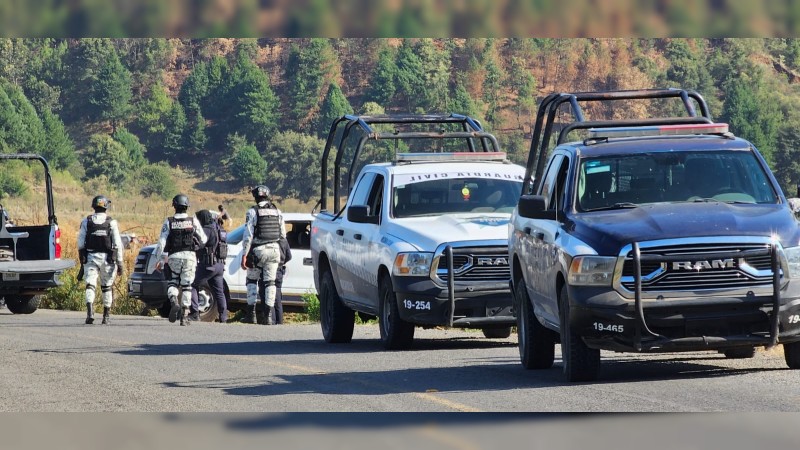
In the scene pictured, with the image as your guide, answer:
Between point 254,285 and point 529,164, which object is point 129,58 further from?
point 529,164

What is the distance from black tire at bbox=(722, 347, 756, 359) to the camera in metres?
12.7

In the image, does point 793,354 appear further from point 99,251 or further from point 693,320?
point 99,251

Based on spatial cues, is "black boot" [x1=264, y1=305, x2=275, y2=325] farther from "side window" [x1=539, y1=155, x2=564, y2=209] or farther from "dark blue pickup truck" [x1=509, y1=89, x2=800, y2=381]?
"side window" [x1=539, y1=155, x2=564, y2=209]

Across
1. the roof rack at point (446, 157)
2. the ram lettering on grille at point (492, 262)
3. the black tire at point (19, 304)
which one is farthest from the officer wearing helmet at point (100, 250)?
the ram lettering on grille at point (492, 262)

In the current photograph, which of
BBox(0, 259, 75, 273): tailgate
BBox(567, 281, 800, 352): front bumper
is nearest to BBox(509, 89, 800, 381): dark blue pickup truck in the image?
BBox(567, 281, 800, 352): front bumper

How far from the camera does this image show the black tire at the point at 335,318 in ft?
53.3

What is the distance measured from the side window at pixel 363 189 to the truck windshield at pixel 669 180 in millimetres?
5146

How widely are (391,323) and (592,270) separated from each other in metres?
4.82

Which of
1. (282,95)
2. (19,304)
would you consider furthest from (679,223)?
(282,95)

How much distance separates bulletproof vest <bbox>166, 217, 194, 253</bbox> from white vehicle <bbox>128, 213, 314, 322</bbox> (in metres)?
1.65

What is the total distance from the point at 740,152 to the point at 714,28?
9058mm

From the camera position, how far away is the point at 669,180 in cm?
1109

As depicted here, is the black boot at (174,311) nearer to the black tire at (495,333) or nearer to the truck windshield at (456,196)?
the black tire at (495,333)

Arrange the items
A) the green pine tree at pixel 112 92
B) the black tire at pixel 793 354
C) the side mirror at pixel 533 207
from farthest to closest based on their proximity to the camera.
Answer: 1. the green pine tree at pixel 112 92
2. the black tire at pixel 793 354
3. the side mirror at pixel 533 207
